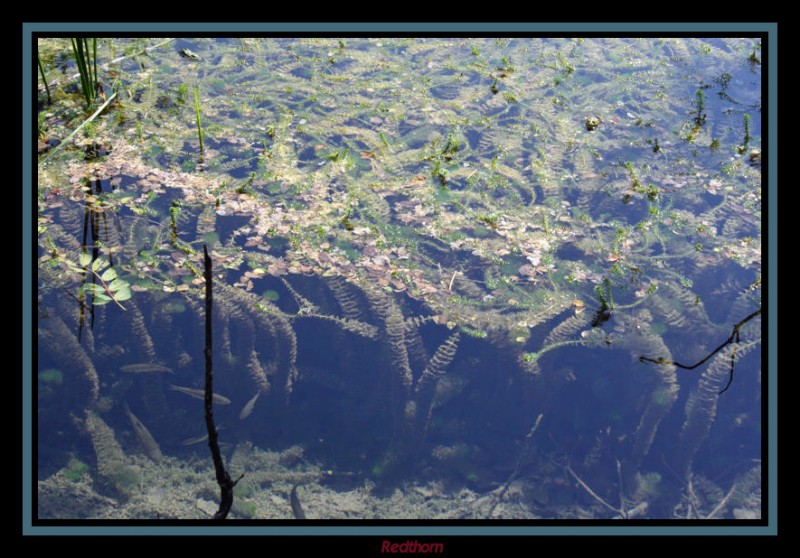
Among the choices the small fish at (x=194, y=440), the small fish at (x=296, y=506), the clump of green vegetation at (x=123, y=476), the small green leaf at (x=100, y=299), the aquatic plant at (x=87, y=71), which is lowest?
the small fish at (x=296, y=506)

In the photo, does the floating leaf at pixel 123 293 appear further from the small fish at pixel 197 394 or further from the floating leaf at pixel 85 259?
the small fish at pixel 197 394

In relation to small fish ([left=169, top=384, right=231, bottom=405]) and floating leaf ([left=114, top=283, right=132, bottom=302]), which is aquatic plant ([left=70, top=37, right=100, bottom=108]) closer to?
floating leaf ([left=114, top=283, right=132, bottom=302])

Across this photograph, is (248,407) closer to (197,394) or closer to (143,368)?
(197,394)

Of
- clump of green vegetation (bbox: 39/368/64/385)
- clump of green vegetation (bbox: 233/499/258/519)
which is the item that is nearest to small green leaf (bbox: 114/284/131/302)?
clump of green vegetation (bbox: 39/368/64/385)

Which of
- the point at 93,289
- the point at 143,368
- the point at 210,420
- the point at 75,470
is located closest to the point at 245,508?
the point at 75,470

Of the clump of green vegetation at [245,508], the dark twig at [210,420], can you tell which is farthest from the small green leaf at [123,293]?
the dark twig at [210,420]
